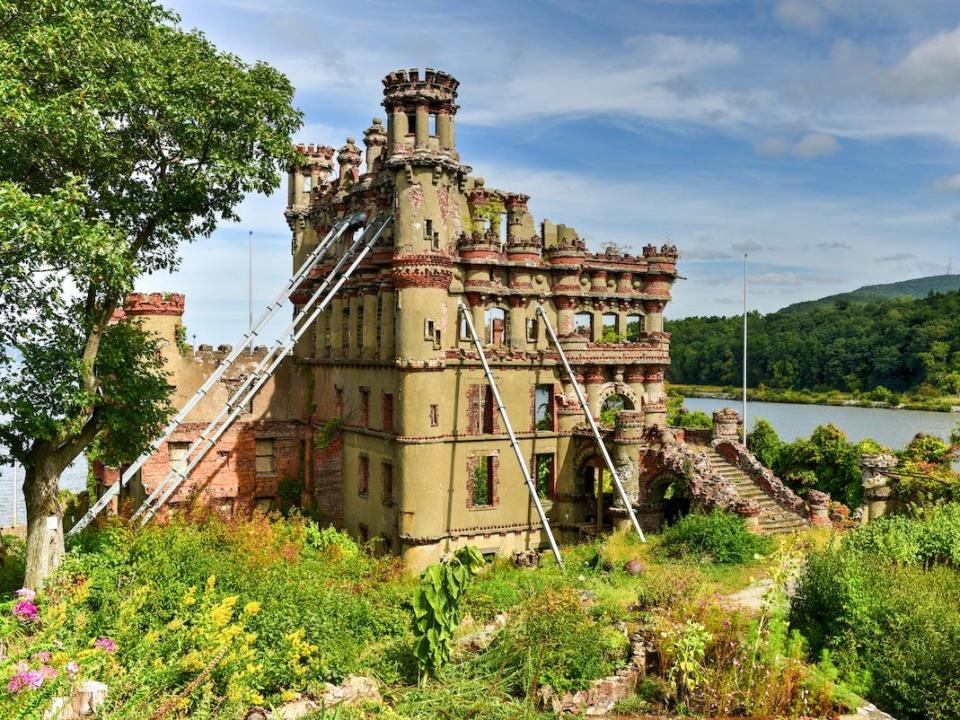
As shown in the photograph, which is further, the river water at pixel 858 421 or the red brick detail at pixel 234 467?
the river water at pixel 858 421

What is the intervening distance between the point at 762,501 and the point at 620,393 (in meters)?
7.87

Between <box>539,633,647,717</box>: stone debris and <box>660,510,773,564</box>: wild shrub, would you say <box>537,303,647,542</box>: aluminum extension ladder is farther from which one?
<box>539,633,647,717</box>: stone debris

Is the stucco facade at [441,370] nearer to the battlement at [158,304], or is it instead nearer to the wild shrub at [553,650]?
the battlement at [158,304]

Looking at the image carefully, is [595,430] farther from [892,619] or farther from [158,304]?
[158,304]

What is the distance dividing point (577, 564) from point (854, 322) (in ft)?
340

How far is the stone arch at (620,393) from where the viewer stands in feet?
114

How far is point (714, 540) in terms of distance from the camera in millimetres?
24656

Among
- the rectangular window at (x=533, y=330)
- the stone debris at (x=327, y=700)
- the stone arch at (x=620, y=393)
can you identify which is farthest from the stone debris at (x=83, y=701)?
the stone arch at (x=620, y=393)

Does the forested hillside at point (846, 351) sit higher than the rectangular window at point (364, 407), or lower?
higher

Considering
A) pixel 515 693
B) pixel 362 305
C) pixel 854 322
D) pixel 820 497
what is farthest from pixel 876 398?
pixel 515 693

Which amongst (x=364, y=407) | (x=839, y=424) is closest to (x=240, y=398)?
(x=364, y=407)

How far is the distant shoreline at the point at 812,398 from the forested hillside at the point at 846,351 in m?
1.91

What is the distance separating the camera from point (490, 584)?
74.3ft

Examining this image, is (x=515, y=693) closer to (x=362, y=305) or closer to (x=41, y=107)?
(x=41, y=107)
